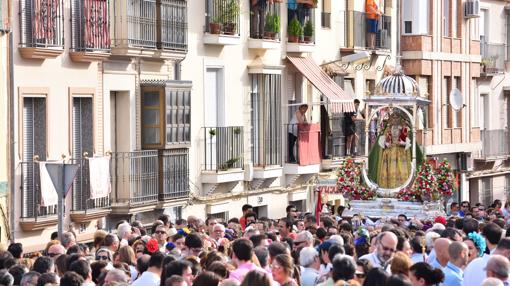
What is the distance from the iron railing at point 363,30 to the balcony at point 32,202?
49.8ft

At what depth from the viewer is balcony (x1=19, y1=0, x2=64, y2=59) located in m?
25.2

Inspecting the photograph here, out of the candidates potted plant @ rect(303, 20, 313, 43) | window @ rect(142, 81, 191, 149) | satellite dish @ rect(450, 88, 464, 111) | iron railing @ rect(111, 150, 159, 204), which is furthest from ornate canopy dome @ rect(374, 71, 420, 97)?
satellite dish @ rect(450, 88, 464, 111)

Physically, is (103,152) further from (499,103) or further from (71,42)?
(499,103)

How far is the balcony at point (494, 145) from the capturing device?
159 feet

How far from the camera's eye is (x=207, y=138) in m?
32.4

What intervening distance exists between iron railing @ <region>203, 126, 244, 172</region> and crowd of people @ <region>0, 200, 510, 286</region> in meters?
10.8

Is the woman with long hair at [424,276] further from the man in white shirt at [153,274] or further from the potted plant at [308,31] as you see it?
the potted plant at [308,31]

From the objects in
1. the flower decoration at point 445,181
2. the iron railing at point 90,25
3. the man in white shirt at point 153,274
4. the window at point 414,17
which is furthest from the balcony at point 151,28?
the window at point 414,17

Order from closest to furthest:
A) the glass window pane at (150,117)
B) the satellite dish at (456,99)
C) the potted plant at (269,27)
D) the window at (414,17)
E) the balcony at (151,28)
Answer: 1. the balcony at (151,28)
2. the glass window pane at (150,117)
3. the potted plant at (269,27)
4. the satellite dish at (456,99)
5. the window at (414,17)

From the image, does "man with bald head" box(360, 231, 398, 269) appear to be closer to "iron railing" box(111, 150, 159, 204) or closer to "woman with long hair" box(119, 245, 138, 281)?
"woman with long hair" box(119, 245, 138, 281)

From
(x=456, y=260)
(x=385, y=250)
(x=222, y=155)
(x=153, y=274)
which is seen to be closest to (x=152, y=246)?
(x=385, y=250)

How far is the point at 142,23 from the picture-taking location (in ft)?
94.9

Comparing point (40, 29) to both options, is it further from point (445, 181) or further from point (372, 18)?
point (372, 18)

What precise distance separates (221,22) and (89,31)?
5905 millimetres
